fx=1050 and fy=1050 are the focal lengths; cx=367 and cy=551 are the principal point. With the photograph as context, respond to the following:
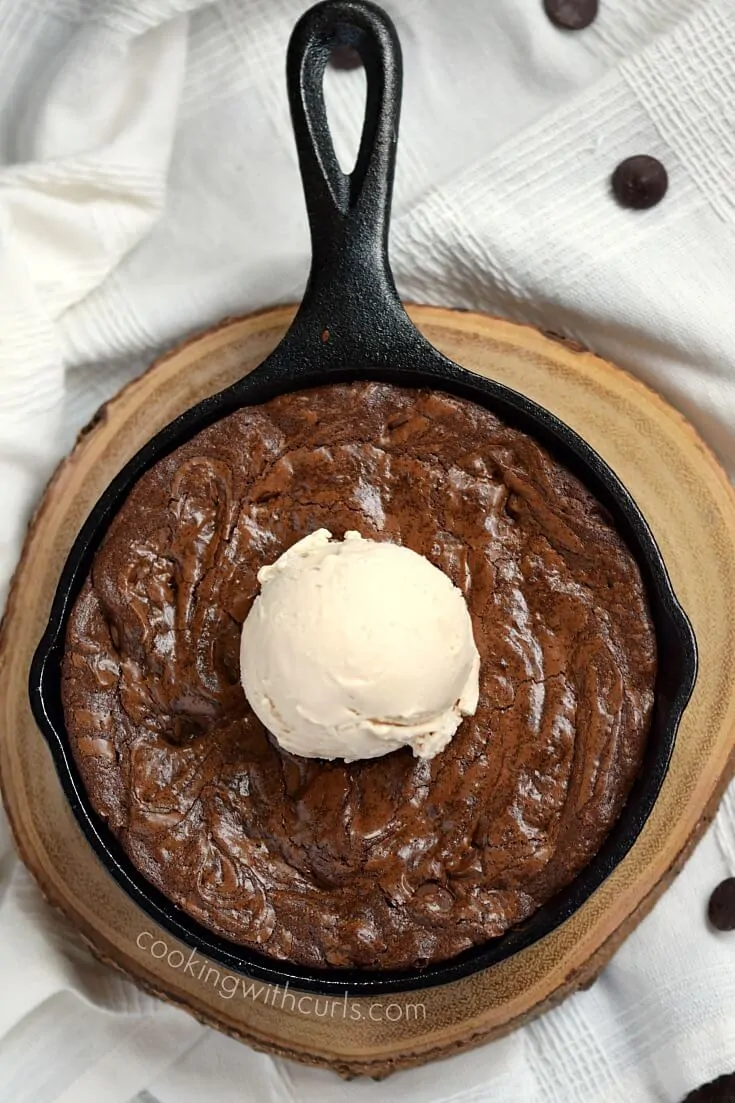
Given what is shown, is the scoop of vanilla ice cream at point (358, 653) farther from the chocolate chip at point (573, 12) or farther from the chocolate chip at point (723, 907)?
the chocolate chip at point (573, 12)

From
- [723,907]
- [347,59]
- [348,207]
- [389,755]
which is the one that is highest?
[347,59]

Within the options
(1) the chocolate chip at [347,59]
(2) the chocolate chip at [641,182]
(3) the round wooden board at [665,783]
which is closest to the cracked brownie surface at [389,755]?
(3) the round wooden board at [665,783]

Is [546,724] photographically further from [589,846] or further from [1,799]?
[1,799]

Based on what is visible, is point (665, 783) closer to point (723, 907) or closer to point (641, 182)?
point (723, 907)

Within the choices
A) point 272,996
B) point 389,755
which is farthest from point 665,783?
point 272,996

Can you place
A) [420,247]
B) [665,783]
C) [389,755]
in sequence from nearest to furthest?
[389,755]
[665,783]
[420,247]

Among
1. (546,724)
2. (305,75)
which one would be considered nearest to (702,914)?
(546,724)

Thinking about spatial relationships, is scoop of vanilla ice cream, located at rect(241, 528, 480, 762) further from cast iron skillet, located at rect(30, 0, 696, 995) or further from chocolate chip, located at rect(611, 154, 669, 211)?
chocolate chip, located at rect(611, 154, 669, 211)
